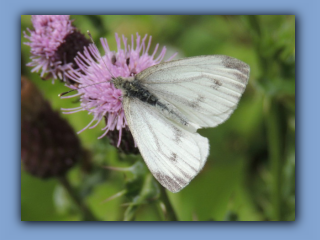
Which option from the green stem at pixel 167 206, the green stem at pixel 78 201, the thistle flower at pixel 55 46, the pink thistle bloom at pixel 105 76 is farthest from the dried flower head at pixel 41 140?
the green stem at pixel 167 206

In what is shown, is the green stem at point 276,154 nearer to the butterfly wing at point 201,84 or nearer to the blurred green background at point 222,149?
the blurred green background at point 222,149

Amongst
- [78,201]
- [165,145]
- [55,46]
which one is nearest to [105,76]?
[55,46]

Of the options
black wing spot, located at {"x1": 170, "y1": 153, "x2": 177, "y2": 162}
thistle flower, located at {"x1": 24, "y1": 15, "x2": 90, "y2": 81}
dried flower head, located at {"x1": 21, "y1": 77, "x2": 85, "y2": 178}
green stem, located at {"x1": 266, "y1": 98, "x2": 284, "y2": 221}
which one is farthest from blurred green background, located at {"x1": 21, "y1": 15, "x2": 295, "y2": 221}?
black wing spot, located at {"x1": 170, "y1": 153, "x2": 177, "y2": 162}

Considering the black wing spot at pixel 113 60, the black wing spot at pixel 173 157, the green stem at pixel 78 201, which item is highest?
the black wing spot at pixel 113 60

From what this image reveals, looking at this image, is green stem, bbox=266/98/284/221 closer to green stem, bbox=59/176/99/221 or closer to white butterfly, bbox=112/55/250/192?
white butterfly, bbox=112/55/250/192

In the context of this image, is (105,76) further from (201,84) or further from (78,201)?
(78,201)
